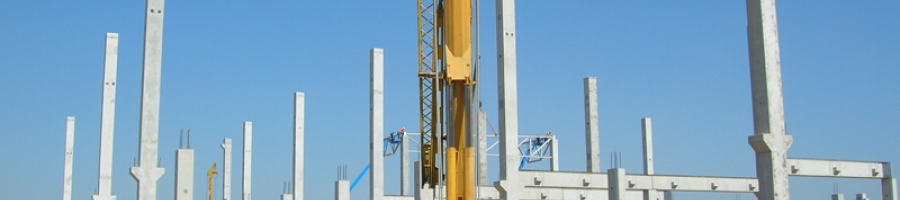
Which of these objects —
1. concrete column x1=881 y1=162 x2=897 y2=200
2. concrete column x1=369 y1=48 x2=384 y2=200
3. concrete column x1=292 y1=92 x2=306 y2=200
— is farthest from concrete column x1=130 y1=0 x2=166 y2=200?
concrete column x1=881 y1=162 x2=897 y2=200

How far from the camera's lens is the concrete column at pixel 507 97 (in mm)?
24859

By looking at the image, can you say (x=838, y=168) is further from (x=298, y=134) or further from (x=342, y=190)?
(x=298, y=134)

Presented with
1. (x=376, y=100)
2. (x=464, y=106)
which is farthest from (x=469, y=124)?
(x=376, y=100)

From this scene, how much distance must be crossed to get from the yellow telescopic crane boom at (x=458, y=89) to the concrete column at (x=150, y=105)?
20.1ft

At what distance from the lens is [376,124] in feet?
106

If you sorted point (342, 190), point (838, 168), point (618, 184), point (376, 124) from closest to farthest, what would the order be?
1. point (618, 184)
2. point (376, 124)
3. point (838, 168)
4. point (342, 190)

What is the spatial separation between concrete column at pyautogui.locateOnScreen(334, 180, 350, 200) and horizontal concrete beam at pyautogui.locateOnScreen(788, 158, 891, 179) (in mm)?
13679

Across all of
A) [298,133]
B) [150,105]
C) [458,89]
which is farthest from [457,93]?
[298,133]

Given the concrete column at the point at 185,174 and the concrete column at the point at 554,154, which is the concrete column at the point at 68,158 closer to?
the concrete column at the point at 185,174

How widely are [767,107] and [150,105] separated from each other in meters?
11.1

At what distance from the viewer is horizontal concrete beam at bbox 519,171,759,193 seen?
107 ft

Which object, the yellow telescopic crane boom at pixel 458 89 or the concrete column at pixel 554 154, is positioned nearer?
the yellow telescopic crane boom at pixel 458 89

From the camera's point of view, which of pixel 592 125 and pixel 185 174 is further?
pixel 592 125

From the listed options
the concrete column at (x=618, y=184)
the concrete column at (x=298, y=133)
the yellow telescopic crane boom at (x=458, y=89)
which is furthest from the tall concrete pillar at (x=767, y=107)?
the concrete column at (x=298, y=133)
